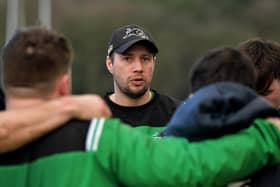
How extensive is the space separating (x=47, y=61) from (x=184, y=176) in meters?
0.58

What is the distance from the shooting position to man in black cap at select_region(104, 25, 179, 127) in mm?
4766

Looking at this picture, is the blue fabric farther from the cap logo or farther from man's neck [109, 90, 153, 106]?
the cap logo

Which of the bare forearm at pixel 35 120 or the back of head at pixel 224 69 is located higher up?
the back of head at pixel 224 69

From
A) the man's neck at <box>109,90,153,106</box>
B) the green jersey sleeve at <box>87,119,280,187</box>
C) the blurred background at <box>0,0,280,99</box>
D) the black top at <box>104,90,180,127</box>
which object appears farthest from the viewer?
the blurred background at <box>0,0,280,99</box>

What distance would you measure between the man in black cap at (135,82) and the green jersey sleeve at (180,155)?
204 centimetres

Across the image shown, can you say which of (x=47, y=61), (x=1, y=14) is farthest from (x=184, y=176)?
(x=1, y=14)

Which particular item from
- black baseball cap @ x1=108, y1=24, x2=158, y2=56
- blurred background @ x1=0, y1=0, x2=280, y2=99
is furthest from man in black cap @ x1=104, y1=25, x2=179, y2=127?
blurred background @ x1=0, y1=0, x2=280, y2=99

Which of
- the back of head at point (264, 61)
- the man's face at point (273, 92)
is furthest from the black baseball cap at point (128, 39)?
the man's face at point (273, 92)

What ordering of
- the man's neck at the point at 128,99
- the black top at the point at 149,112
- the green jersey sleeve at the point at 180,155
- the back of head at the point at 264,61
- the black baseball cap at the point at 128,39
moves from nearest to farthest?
1. the green jersey sleeve at the point at 180,155
2. the back of head at the point at 264,61
3. the black top at the point at 149,112
4. the man's neck at the point at 128,99
5. the black baseball cap at the point at 128,39

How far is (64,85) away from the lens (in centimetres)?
266

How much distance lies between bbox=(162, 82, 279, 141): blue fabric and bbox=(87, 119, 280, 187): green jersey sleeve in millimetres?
33

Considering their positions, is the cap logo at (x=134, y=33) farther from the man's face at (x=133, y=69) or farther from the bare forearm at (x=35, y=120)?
the bare forearm at (x=35, y=120)

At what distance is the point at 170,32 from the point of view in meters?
49.9

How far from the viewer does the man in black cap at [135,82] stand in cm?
477
